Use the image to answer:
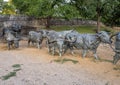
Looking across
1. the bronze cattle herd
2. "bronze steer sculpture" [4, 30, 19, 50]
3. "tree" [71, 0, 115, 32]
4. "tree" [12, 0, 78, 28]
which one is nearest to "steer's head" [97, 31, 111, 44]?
the bronze cattle herd

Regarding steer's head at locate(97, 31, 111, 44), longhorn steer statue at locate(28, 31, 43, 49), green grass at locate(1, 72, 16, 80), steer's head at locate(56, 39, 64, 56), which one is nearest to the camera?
green grass at locate(1, 72, 16, 80)

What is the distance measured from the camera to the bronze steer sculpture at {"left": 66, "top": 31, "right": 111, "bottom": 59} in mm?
13188

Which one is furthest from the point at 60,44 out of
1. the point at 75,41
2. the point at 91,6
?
the point at 91,6

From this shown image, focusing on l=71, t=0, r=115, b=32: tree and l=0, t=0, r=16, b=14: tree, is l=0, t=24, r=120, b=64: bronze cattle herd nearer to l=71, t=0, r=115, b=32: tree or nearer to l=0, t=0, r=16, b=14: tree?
l=71, t=0, r=115, b=32: tree

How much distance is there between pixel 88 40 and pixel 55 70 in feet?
9.46

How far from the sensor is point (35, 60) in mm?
13289

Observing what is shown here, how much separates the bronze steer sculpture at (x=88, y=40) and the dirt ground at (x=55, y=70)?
0.45 meters

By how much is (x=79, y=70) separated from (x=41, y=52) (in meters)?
4.09

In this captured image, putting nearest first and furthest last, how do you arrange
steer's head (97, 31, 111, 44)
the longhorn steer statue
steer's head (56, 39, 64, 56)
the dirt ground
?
1. the dirt ground
2. steer's head (97, 31, 111, 44)
3. steer's head (56, 39, 64, 56)
4. the longhorn steer statue

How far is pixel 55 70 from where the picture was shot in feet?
38.0

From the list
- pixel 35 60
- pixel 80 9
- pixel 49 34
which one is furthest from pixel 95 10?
pixel 35 60

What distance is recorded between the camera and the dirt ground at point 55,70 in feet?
33.9

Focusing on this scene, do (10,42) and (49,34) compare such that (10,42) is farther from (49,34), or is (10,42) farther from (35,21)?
(35,21)

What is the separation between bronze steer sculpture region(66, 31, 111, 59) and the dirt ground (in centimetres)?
45
